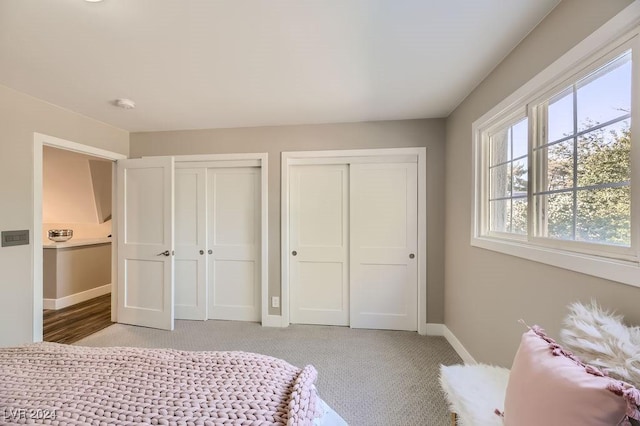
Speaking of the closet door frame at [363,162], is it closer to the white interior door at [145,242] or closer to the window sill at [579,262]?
the window sill at [579,262]

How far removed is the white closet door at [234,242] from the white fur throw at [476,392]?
230 centimetres

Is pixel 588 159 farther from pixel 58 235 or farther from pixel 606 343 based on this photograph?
pixel 58 235

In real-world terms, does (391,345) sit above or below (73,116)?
below

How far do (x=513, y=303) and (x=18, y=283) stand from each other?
370 cm

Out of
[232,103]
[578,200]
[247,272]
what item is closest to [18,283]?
[247,272]

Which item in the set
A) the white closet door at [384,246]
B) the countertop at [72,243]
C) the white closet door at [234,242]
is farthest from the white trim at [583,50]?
the countertop at [72,243]

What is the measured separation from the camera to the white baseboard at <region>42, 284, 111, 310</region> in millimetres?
3488

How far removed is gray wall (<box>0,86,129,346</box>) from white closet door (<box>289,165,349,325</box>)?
2.28 meters

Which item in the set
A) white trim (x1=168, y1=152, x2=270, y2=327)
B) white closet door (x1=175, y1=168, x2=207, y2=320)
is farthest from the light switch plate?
white trim (x1=168, y1=152, x2=270, y2=327)

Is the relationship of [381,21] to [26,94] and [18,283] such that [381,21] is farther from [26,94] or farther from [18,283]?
[18,283]

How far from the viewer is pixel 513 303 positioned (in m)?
1.56

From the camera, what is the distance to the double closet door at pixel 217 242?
3059 mm

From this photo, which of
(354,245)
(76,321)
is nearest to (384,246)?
(354,245)

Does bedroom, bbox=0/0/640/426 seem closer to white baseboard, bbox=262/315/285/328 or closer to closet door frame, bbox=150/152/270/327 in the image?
closet door frame, bbox=150/152/270/327
